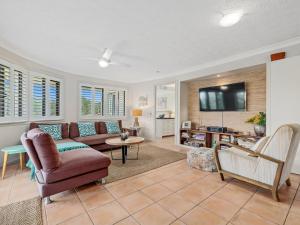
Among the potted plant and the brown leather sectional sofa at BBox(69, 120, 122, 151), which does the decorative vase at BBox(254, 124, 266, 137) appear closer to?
the potted plant

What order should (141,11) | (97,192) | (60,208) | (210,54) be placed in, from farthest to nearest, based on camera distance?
(210,54), (97,192), (141,11), (60,208)

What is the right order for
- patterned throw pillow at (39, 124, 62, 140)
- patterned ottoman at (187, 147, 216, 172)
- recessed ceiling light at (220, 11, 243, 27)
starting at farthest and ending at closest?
patterned throw pillow at (39, 124, 62, 140), patterned ottoman at (187, 147, 216, 172), recessed ceiling light at (220, 11, 243, 27)

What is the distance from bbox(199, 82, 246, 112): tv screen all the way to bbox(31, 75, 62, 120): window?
4585 mm

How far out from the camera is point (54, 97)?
445 cm

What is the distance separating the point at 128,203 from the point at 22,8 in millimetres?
2934

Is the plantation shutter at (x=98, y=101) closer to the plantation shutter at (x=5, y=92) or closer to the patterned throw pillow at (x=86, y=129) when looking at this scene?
the patterned throw pillow at (x=86, y=129)

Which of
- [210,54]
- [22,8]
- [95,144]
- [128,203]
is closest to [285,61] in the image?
[210,54]

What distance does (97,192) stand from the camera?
2.14m

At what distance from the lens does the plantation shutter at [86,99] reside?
17.0 feet

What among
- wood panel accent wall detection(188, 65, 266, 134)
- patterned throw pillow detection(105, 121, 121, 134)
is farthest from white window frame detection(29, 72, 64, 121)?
wood panel accent wall detection(188, 65, 266, 134)

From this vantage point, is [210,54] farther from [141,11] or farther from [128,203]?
[128,203]

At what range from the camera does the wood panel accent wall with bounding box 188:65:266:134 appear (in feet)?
11.7

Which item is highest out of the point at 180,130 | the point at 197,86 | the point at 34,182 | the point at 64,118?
the point at 197,86

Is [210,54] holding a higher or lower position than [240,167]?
higher
